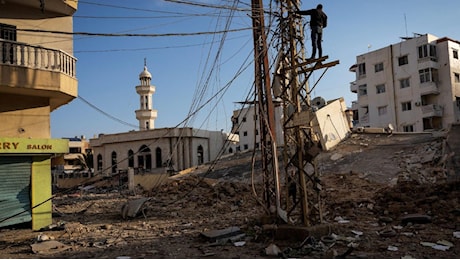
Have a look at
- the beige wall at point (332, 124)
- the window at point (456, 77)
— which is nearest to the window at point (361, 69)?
the window at point (456, 77)

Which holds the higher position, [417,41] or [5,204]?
[417,41]

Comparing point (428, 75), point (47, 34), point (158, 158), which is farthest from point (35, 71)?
point (428, 75)

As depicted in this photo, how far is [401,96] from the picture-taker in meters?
39.5

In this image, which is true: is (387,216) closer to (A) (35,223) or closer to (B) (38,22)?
(A) (35,223)

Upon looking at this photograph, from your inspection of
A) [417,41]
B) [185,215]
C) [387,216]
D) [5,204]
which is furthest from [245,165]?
[417,41]

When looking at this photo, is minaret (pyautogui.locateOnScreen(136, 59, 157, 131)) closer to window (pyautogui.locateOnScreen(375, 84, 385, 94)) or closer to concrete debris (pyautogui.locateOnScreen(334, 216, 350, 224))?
window (pyautogui.locateOnScreen(375, 84, 385, 94))

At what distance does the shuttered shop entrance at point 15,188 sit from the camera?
478 inches

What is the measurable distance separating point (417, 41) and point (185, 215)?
3207 centimetres

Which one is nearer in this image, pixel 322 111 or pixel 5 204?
pixel 5 204

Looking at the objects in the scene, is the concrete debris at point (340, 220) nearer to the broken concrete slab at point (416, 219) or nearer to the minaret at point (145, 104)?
the broken concrete slab at point (416, 219)

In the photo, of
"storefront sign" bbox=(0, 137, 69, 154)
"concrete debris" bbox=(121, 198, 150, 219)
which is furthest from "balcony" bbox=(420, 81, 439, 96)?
"storefront sign" bbox=(0, 137, 69, 154)

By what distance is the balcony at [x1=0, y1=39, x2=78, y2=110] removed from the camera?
38.2 ft

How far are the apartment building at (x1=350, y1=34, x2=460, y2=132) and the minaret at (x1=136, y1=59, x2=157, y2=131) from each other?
2827 cm

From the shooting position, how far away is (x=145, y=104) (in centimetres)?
5194
